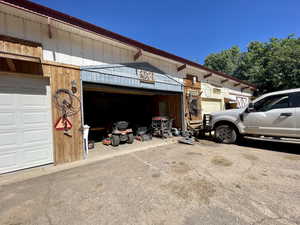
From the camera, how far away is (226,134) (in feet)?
18.7

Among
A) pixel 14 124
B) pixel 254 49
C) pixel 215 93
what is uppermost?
pixel 254 49

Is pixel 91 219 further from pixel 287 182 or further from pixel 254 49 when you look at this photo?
pixel 254 49

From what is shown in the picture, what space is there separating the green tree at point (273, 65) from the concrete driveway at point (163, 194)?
1462 centimetres

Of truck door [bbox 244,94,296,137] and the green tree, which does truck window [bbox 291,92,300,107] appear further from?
the green tree

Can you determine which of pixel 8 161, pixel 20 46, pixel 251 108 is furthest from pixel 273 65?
pixel 8 161

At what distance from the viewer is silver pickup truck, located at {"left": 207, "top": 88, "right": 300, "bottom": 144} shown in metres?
4.29

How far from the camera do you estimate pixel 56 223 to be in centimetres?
183

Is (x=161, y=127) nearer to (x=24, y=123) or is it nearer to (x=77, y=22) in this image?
(x=24, y=123)

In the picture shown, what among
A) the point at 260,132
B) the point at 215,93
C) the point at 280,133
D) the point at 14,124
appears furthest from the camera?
the point at 215,93

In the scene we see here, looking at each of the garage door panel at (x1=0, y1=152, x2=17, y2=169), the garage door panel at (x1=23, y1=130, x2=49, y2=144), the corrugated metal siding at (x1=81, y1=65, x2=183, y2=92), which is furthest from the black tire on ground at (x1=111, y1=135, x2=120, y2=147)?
the garage door panel at (x1=0, y1=152, x2=17, y2=169)

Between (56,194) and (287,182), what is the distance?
14.9 ft

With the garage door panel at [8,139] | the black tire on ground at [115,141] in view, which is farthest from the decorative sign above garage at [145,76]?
the garage door panel at [8,139]

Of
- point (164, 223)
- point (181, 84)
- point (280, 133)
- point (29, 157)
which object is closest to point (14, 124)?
point (29, 157)

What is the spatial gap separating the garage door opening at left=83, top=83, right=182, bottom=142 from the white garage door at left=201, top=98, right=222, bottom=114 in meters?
2.40
